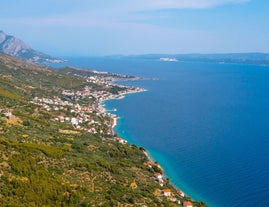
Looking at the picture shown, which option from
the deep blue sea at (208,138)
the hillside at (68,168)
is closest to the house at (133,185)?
the hillside at (68,168)

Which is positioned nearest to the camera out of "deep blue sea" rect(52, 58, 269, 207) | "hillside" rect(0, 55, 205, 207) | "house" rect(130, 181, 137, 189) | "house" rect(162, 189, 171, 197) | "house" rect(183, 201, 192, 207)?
"hillside" rect(0, 55, 205, 207)

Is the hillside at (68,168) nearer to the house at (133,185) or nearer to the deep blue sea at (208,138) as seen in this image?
the house at (133,185)

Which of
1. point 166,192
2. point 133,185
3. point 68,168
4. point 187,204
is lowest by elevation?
point 187,204

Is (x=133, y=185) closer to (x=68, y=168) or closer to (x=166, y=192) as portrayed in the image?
(x=166, y=192)

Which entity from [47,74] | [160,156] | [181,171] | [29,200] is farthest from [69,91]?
[29,200]

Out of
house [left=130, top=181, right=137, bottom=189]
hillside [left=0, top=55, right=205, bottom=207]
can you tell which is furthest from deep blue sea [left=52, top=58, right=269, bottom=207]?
house [left=130, top=181, right=137, bottom=189]

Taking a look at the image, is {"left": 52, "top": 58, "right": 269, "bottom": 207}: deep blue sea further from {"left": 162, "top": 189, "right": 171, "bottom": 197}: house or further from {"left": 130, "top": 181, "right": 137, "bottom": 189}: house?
{"left": 130, "top": 181, "right": 137, "bottom": 189}: house

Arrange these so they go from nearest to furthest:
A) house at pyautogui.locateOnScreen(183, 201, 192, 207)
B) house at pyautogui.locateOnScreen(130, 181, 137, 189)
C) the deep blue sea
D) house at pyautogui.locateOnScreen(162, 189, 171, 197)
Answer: house at pyautogui.locateOnScreen(130, 181, 137, 189) < house at pyautogui.locateOnScreen(183, 201, 192, 207) < house at pyautogui.locateOnScreen(162, 189, 171, 197) < the deep blue sea

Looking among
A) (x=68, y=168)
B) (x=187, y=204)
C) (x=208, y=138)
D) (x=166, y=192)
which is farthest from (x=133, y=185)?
(x=208, y=138)
